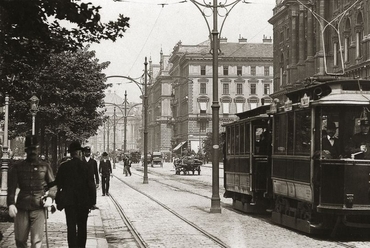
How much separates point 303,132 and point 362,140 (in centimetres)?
135

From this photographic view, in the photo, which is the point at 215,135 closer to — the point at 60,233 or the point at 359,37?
the point at 60,233

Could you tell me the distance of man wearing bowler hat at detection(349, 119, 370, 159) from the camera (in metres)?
12.7

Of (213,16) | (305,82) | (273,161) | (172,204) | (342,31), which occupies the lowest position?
(172,204)

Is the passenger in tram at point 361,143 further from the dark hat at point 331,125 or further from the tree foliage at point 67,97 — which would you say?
the tree foliage at point 67,97

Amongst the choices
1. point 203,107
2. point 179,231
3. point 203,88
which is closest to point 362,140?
point 179,231

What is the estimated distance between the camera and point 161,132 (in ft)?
451

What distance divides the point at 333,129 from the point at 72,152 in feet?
17.7

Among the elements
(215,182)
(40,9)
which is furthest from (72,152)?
(215,182)

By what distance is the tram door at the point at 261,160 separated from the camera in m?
17.4

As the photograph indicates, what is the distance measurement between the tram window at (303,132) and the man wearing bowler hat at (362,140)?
0.91m

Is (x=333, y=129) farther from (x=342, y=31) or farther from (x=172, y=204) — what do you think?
(x=342, y=31)

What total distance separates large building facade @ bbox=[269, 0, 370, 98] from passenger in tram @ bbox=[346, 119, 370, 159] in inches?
1310

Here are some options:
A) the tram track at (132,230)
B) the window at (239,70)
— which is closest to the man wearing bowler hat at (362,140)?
the tram track at (132,230)

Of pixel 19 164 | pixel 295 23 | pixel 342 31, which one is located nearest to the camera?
pixel 19 164
